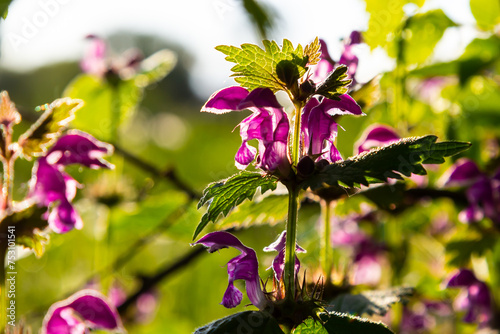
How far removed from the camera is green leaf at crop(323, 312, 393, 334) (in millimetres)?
474

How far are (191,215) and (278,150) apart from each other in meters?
0.60

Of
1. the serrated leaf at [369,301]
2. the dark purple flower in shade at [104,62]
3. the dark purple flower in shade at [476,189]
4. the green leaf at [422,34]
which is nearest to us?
the serrated leaf at [369,301]

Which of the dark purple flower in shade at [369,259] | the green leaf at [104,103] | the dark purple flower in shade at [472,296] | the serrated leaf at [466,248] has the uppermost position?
the green leaf at [104,103]

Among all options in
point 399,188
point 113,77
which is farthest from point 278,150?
point 113,77

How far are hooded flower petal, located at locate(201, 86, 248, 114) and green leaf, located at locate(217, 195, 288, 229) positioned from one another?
0.18m

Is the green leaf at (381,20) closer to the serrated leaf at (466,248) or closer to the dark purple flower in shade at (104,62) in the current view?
the serrated leaf at (466,248)

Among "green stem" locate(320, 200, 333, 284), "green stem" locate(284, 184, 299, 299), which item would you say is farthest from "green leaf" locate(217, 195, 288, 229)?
"green stem" locate(284, 184, 299, 299)

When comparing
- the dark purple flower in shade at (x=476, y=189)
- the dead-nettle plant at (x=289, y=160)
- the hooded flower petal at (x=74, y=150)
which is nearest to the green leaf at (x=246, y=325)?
the dead-nettle plant at (x=289, y=160)

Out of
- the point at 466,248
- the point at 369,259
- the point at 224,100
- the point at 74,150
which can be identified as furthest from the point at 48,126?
the point at 369,259

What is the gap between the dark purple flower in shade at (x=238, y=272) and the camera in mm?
501

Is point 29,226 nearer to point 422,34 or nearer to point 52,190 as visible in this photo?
point 52,190

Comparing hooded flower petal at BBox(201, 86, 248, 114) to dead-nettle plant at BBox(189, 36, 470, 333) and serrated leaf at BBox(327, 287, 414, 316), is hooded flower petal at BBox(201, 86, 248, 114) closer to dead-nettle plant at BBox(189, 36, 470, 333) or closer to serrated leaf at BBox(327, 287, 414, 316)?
dead-nettle plant at BBox(189, 36, 470, 333)

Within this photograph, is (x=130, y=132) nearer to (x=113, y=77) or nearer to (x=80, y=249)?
(x=80, y=249)

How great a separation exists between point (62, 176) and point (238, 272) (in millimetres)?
321
